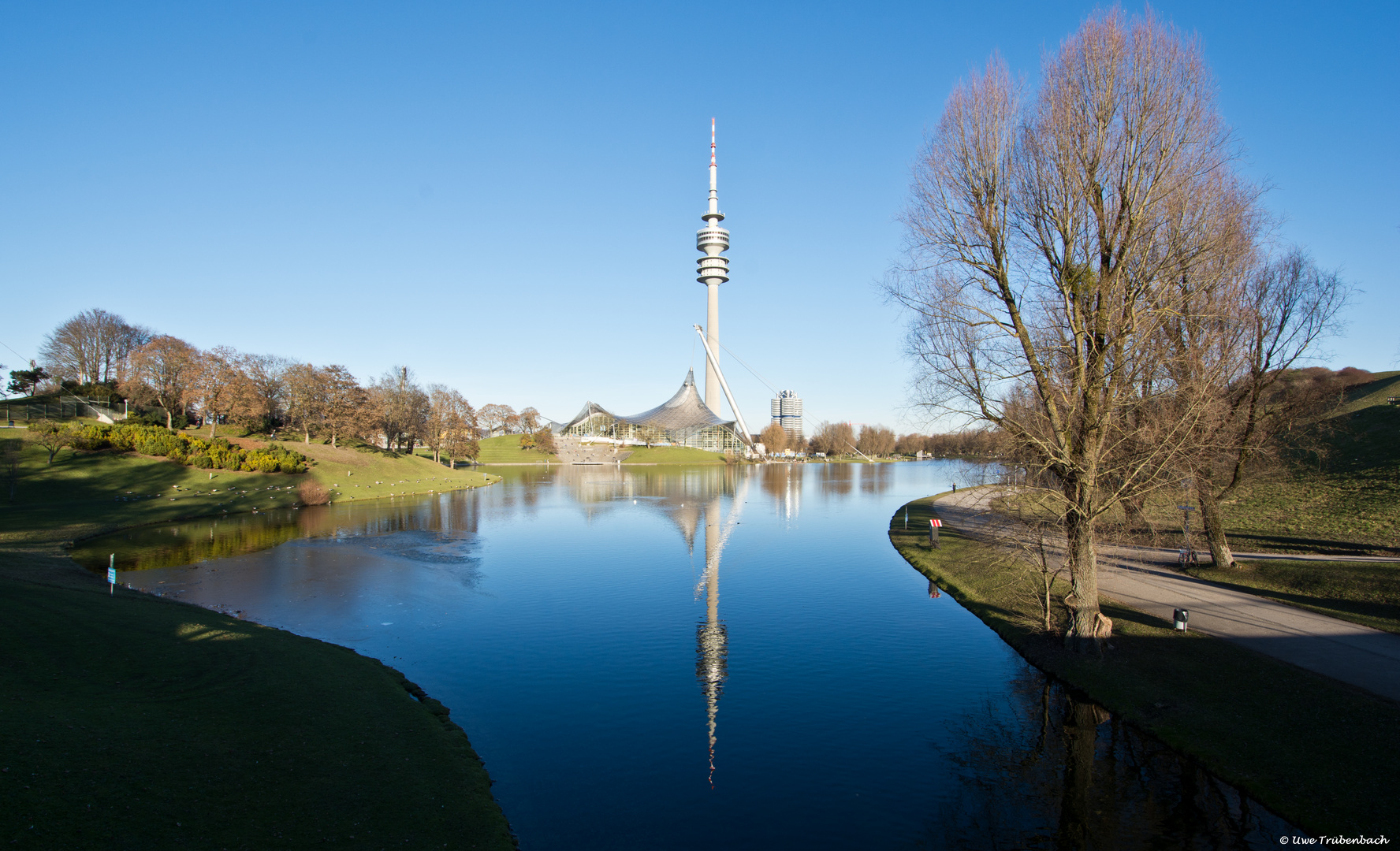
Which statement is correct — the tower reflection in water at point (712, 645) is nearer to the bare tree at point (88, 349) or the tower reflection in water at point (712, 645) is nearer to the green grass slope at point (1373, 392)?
the green grass slope at point (1373, 392)

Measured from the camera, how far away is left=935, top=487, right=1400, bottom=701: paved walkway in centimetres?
1052

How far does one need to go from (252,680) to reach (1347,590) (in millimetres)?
21372

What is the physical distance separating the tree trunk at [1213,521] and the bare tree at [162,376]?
6068cm

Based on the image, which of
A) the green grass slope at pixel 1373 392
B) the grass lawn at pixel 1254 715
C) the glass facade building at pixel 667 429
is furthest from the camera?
the glass facade building at pixel 667 429

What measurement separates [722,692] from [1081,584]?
7015 millimetres

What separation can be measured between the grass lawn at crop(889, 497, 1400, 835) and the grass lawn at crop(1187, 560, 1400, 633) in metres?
3.76

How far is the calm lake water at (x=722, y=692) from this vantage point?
7852 millimetres

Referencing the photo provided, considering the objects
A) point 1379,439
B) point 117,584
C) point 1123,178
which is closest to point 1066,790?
point 1123,178

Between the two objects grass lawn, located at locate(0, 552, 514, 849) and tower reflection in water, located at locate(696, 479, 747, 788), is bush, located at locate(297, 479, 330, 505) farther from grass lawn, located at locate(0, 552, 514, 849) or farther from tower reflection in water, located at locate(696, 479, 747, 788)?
grass lawn, located at locate(0, 552, 514, 849)

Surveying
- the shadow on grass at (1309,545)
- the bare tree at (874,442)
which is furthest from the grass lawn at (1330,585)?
the bare tree at (874,442)

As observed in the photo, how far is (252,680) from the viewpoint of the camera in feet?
32.1

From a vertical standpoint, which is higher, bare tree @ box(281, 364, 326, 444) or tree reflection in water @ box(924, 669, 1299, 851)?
bare tree @ box(281, 364, 326, 444)

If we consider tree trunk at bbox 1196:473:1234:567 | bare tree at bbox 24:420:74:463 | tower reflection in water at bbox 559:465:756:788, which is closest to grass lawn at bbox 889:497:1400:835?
tree trunk at bbox 1196:473:1234:567

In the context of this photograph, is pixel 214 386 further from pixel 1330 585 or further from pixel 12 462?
pixel 1330 585
